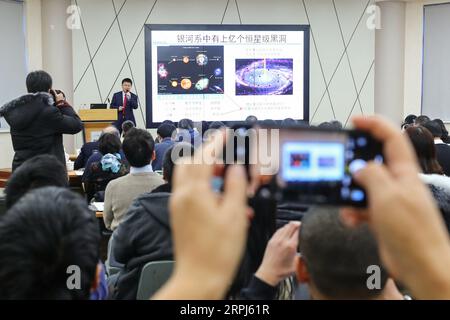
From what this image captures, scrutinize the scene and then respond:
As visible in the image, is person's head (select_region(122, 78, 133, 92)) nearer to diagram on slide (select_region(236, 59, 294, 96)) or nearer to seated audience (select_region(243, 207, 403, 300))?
diagram on slide (select_region(236, 59, 294, 96))

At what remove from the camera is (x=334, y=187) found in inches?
28.1

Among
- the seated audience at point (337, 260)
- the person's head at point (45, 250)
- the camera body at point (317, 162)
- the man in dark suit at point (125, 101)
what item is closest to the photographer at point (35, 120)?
the person's head at point (45, 250)

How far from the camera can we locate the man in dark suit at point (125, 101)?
9.05 m

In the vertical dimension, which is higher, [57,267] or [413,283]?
[413,283]

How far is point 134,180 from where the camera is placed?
3543mm

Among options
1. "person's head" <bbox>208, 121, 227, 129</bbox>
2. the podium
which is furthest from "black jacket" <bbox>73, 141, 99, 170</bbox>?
the podium

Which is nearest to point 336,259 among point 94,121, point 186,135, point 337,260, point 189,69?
point 337,260

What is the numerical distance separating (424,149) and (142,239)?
1583 mm

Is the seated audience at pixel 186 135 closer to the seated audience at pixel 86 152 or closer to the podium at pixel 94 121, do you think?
the seated audience at pixel 86 152

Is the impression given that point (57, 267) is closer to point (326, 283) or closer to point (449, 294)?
point (326, 283)

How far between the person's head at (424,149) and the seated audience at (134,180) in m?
1.51

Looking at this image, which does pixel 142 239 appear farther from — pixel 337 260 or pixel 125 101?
pixel 125 101
